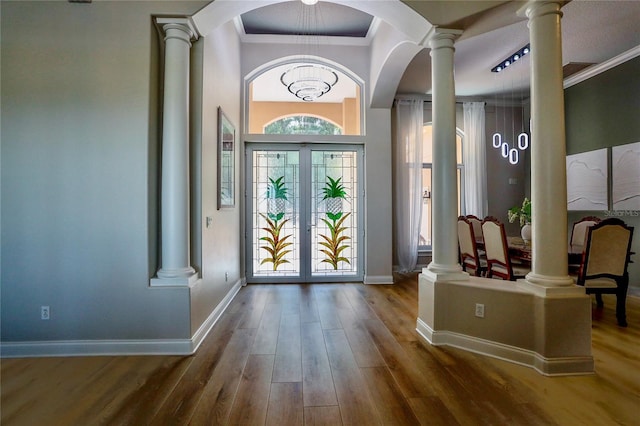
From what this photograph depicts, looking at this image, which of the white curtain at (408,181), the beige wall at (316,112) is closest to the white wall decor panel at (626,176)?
the white curtain at (408,181)

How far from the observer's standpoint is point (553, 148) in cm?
235

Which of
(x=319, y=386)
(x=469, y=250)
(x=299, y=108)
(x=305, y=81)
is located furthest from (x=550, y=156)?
(x=299, y=108)

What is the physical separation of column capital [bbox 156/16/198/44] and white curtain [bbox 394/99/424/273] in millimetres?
4208

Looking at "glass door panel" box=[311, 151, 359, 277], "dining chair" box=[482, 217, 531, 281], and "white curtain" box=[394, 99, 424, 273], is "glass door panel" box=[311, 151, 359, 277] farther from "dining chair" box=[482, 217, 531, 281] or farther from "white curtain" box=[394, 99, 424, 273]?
"dining chair" box=[482, 217, 531, 281]

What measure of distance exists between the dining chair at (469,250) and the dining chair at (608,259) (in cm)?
108

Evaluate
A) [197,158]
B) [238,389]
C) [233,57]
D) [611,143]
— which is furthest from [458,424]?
[611,143]

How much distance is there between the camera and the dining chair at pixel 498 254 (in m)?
3.46

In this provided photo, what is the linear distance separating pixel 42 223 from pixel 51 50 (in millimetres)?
1453

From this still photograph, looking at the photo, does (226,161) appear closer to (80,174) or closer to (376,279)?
(80,174)

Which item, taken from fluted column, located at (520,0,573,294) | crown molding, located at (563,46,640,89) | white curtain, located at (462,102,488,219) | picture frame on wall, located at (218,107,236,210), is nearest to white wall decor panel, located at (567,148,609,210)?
crown molding, located at (563,46,640,89)

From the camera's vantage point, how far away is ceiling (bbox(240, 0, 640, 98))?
2705 mm

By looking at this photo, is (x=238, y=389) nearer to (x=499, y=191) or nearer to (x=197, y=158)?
(x=197, y=158)

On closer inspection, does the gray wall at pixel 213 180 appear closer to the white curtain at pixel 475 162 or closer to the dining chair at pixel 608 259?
the dining chair at pixel 608 259

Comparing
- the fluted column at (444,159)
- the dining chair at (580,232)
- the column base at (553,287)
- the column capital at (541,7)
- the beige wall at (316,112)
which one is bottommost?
the column base at (553,287)
